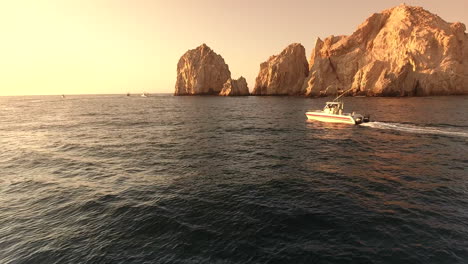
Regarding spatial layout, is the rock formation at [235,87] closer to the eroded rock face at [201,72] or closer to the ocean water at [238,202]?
the eroded rock face at [201,72]

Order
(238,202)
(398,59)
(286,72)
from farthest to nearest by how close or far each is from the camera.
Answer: (286,72), (398,59), (238,202)

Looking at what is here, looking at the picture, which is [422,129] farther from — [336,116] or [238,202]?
[238,202]

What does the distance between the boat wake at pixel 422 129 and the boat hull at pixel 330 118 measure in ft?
7.62

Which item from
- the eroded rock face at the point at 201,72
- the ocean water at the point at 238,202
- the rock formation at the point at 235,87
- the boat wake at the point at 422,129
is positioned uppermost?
the eroded rock face at the point at 201,72

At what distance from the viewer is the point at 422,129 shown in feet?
105

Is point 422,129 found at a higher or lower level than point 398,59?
lower

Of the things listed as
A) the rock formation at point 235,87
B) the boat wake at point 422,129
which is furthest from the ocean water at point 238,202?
the rock formation at point 235,87

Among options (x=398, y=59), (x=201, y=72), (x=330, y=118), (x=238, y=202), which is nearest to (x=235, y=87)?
(x=201, y=72)

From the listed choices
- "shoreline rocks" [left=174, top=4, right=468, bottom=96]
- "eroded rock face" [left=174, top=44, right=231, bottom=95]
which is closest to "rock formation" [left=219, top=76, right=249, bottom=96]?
"shoreline rocks" [left=174, top=4, right=468, bottom=96]

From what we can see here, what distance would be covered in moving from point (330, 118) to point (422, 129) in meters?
12.7

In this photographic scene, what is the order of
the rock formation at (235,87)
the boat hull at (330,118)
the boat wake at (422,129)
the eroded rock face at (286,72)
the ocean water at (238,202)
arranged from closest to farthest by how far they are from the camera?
the ocean water at (238,202) → the boat wake at (422,129) → the boat hull at (330,118) → the eroded rock face at (286,72) → the rock formation at (235,87)

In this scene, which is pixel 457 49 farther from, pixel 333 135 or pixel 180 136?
pixel 180 136

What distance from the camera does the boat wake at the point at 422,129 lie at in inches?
1161

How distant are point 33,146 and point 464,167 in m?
42.0
